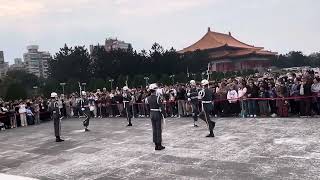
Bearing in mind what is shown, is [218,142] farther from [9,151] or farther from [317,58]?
[317,58]

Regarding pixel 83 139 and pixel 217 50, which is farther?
pixel 217 50

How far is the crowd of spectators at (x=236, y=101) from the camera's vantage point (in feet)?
59.8

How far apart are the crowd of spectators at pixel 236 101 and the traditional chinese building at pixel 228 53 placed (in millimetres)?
58003

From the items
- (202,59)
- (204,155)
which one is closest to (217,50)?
(202,59)

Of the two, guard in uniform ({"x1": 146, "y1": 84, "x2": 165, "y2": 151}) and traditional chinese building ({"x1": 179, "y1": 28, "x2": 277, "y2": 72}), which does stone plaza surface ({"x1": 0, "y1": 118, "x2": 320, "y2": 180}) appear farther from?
traditional chinese building ({"x1": 179, "y1": 28, "x2": 277, "y2": 72})

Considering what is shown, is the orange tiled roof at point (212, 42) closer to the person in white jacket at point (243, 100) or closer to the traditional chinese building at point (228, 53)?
the traditional chinese building at point (228, 53)

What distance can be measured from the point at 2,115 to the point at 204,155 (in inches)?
693

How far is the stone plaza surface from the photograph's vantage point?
10531 millimetres

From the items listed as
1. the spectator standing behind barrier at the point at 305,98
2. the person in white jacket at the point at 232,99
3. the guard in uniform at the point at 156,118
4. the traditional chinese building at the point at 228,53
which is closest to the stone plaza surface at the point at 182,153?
the guard in uniform at the point at 156,118

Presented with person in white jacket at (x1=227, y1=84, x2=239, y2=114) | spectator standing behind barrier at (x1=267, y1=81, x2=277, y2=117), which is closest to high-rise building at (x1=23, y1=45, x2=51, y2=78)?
person in white jacket at (x1=227, y1=84, x2=239, y2=114)

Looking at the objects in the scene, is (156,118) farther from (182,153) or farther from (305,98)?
(305,98)

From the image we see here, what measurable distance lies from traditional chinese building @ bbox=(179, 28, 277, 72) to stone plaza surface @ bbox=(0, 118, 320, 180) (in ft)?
220

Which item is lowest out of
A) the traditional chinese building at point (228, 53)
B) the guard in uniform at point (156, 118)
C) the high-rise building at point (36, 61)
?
the guard in uniform at point (156, 118)

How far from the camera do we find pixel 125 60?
59.3m
